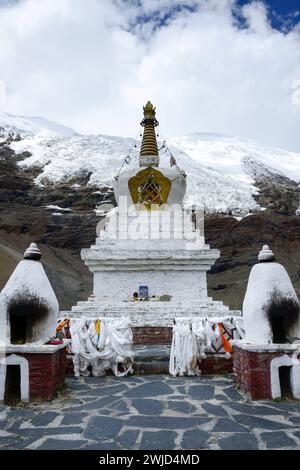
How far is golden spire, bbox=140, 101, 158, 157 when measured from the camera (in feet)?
52.5

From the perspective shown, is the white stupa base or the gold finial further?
the gold finial

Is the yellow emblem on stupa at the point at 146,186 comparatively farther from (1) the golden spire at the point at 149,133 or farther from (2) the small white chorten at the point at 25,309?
(2) the small white chorten at the point at 25,309

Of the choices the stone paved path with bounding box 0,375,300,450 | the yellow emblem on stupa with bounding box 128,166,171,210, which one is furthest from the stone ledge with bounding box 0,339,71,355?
the yellow emblem on stupa with bounding box 128,166,171,210

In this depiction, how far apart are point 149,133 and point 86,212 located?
2455cm

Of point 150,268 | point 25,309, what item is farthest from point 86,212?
point 25,309

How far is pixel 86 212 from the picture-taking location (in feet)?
131

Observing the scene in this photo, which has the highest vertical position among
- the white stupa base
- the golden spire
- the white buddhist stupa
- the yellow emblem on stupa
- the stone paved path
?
the golden spire

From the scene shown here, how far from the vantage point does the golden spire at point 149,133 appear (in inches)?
630

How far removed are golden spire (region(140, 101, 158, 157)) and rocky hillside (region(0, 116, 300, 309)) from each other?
1130cm

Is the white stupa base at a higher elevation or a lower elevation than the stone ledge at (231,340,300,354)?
higher

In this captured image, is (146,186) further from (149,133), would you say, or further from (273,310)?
(273,310)

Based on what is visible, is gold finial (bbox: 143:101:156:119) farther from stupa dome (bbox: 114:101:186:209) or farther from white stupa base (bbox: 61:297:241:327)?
white stupa base (bbox: 61:297:241:327)

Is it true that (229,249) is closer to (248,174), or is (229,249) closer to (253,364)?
(248,174)
